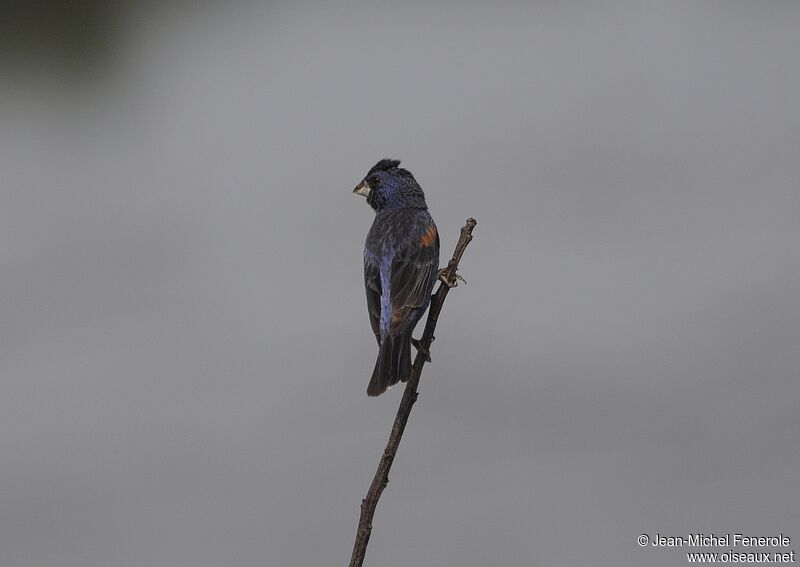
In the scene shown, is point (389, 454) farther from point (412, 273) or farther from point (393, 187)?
point (393, 187)

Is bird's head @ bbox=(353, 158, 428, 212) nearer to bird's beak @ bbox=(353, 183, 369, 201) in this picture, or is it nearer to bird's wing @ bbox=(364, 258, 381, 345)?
bird's beak @ bbox=(353, 183, 369, 201)

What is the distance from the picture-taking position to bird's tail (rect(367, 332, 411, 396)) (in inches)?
99.8

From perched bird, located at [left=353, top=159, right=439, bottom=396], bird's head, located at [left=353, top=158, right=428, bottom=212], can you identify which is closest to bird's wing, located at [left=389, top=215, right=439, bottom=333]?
perched bird, located at [left=353, top=159, right=439, bottom=396]

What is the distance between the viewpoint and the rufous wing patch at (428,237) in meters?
3.10

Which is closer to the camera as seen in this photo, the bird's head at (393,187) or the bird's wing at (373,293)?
the bird's wing at (373,293)

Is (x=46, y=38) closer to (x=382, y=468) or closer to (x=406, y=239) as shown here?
(x=406, y=239)

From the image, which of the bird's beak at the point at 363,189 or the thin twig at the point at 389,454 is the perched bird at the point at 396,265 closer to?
the bird's beak at the point at 363,189

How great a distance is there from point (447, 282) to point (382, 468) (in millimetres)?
469

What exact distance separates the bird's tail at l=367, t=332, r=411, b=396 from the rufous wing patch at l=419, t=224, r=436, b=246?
15.9 inches

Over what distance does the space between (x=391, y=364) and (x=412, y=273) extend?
43 centimetres

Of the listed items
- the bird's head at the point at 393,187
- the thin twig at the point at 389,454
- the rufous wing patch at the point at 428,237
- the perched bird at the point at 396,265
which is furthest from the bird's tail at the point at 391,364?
the bird's head at the point at 393,187

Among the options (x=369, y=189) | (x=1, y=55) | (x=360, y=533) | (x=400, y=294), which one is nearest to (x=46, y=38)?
(x=1, y=55)

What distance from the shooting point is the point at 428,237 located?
3.13 meters

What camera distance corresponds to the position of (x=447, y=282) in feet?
6.78
